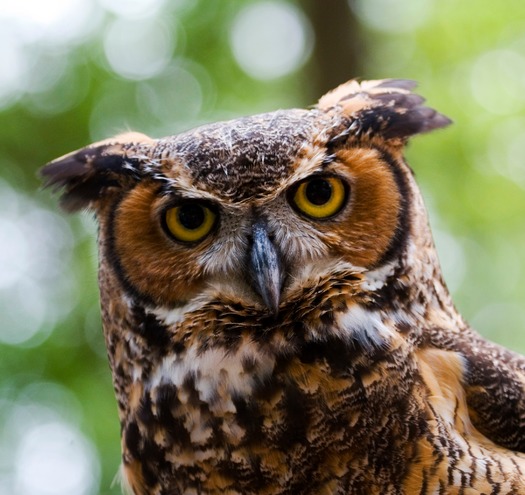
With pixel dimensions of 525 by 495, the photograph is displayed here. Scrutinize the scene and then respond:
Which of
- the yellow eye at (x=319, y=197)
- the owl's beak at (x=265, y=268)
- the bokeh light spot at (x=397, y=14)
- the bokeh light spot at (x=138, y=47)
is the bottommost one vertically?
the owl's beak at (x=265, y=268)

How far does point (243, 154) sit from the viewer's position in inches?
54.9

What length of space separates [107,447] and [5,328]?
147 centimetres

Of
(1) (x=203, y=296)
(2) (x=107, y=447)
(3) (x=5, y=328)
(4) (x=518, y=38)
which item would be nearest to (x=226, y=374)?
(1) (x=203, y=296)

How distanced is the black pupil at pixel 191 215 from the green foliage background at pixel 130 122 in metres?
3.81

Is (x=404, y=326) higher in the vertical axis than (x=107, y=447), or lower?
higher

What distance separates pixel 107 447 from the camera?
466 cm

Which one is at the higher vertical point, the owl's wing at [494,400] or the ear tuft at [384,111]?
the ear tuft at [384,111]

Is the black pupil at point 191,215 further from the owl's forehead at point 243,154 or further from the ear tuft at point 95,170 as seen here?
the ear tuft at point 95,170

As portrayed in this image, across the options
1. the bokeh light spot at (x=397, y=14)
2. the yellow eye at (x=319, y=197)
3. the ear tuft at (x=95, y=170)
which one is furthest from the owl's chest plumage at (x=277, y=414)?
the bokeh light spot at (x=397, y=14)

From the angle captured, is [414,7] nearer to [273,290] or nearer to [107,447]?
[107,447]

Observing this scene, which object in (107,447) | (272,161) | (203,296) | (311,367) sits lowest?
(107,447)

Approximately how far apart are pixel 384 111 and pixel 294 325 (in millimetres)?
507

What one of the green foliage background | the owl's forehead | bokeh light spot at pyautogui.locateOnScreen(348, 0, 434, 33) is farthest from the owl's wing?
the green foliage background

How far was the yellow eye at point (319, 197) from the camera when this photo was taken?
1.42 meters
